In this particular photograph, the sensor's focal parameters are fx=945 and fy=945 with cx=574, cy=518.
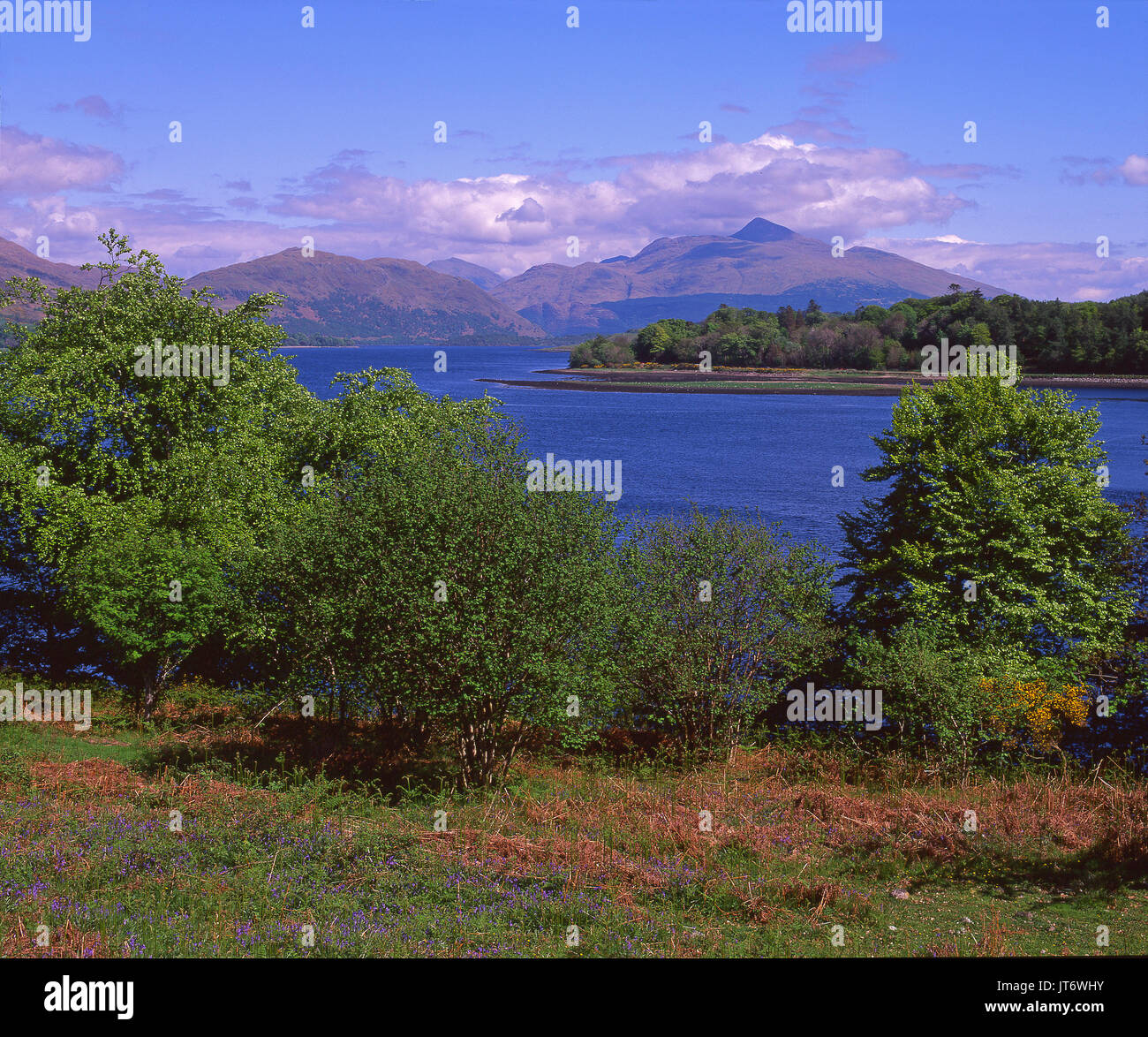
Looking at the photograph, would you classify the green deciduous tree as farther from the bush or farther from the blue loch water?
the bush

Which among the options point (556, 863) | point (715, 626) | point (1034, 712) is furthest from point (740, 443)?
point (556, 863)

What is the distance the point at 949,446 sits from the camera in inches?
1218

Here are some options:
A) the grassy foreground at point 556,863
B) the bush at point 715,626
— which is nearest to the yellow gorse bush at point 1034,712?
the grassy foreground at point 556,863

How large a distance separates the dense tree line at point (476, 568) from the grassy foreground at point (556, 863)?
8.01 feet

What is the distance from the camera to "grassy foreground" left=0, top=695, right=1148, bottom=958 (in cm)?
1075

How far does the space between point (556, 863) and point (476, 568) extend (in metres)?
5.90

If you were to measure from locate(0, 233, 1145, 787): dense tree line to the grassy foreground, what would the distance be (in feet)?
8.01

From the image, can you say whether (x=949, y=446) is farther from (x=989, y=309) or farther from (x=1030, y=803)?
(x=989, y=309)

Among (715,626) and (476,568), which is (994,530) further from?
(476,568)

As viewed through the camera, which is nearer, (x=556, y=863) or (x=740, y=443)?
(x=556, y=863)

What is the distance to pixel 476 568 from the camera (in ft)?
58.0

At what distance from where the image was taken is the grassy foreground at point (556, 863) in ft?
35.3

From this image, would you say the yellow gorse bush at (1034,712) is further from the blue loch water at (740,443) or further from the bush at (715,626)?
the blue loch water at (740,443)
